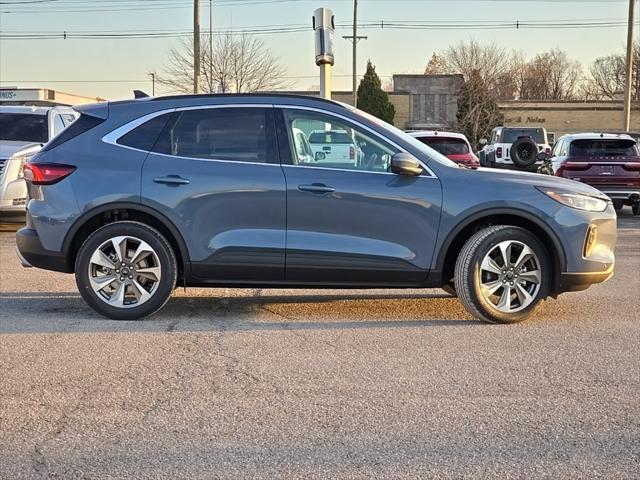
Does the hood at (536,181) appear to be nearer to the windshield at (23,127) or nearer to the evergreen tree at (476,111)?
the windshield at (23,127)

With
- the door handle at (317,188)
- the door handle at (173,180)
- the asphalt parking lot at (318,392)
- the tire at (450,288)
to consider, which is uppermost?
the door handle at (173,180)

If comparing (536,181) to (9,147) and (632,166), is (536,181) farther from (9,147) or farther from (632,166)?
(632,166)

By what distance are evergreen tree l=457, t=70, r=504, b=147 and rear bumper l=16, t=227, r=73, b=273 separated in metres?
45.7

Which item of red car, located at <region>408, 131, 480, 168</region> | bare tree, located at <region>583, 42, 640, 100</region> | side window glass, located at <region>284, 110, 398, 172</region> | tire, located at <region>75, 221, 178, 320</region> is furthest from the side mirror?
bare tree, located at <region>583, 42, 640, 100</region>

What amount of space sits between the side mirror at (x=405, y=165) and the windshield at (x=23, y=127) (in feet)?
28.9

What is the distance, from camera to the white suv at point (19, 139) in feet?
36.2

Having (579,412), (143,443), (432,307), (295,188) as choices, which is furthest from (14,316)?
(579,412)

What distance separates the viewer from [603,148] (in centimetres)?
1431

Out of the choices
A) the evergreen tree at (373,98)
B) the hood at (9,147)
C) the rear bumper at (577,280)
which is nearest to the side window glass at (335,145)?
the rear bumper at (577,280)

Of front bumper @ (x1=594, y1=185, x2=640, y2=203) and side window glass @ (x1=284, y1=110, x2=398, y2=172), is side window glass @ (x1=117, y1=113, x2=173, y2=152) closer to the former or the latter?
side window glass @ (x1=284, y1=110, x2=398, y2=172)

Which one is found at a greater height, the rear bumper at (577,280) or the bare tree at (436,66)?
the bare tree at (436,66)

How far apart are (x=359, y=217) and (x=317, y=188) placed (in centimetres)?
39

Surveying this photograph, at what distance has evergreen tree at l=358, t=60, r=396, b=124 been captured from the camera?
48812 mm

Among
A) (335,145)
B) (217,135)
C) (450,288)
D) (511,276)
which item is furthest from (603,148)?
(217,135)
